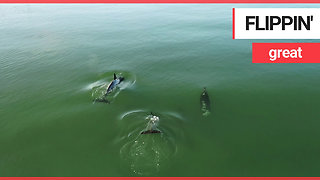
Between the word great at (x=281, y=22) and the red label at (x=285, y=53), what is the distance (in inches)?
178

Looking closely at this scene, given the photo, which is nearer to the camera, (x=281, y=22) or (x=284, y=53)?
(x=284, y=53)

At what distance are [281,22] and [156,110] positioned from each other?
4247cm

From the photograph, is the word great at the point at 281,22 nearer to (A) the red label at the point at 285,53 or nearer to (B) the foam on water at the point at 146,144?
(A) the red label at the point at 285,53

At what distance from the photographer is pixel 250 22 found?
193 ft

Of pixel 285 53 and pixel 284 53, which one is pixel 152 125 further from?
pixel 285 53

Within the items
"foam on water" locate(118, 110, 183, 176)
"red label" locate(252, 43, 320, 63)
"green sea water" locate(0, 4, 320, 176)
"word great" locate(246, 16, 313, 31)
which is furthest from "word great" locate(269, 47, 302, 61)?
"foam on water" locate(118, 110, 183, 176)

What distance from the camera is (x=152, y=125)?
3453 cm

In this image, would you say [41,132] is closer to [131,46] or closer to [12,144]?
[12,144]

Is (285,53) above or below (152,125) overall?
above

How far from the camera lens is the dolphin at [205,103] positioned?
38.4m

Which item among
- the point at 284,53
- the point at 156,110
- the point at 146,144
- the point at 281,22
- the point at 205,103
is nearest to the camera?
the point at 146,144

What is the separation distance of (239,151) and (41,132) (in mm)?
26038

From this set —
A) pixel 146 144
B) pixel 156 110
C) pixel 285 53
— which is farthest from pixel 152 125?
pixel 285 53

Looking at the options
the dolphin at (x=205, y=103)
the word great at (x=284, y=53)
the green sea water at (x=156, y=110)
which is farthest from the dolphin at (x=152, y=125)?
the word great at (x=284, y=53)
